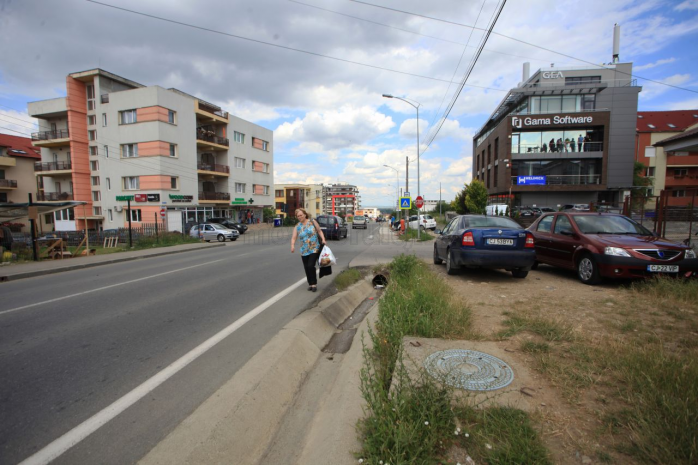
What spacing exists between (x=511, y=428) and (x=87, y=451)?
2.81 metres

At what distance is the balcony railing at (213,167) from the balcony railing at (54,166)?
14.4m

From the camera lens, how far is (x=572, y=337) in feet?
11.5

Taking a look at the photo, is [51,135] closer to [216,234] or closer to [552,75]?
[216,234]

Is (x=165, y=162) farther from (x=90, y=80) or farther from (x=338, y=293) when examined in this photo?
(x=338, y=293)

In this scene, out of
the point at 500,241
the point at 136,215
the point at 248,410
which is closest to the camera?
the point at 248,410

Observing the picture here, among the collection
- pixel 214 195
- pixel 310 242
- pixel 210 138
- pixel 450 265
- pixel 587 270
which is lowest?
pixel 450 265

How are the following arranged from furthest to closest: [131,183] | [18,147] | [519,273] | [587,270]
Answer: [18,147], [131,183], [519,273], [587,270]

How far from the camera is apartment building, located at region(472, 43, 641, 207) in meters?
41.5

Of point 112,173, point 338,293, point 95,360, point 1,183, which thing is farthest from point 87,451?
point 1,183

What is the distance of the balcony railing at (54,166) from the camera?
Result: 3906cm

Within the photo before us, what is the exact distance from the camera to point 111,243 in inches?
909

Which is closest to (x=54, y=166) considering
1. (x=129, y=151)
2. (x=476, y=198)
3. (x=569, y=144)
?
(x=129, y=151)

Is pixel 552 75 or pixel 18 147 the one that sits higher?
pixel 552 75

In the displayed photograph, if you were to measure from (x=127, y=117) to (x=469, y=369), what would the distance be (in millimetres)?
41118
